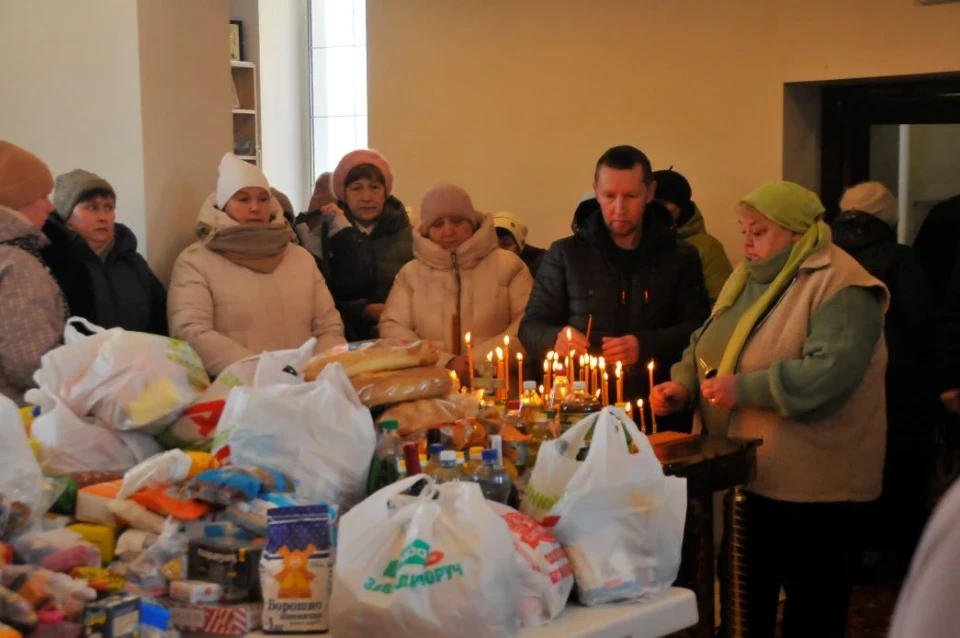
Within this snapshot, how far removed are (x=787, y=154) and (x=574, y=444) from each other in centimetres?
319

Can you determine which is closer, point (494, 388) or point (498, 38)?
point (494, 388)

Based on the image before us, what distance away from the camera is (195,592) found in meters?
2.10

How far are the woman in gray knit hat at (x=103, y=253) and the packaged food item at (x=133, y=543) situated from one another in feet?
5.05

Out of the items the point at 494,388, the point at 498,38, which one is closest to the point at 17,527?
the point at 494,388

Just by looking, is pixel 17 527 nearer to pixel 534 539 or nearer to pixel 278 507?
pixel 278 507

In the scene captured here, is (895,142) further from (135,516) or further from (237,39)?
(237,39)

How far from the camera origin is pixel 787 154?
523 cm

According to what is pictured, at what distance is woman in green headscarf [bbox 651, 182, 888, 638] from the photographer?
10.8 feet

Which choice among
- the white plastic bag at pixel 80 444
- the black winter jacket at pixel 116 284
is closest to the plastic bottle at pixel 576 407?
the white plastic bag at pixel 80 444

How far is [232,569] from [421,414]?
0.77 metres

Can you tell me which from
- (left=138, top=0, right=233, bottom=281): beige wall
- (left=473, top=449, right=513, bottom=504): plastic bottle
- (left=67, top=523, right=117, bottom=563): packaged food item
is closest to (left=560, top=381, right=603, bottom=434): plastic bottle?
(left=473, top=449, right=513, bottom=504): plastic bottle

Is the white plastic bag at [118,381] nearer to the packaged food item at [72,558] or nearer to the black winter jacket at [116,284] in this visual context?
the packaged food item at [72,558]

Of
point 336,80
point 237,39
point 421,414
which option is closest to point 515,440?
point 421,414

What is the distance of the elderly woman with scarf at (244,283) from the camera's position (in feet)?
12.8
